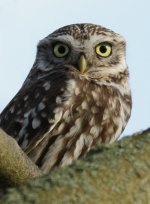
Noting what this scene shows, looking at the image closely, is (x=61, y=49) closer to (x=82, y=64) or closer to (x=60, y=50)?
(x=60, y=50)

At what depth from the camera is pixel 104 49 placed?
7.18 metres

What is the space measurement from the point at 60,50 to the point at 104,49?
498 millimetres

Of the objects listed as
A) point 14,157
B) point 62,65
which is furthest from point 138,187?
point 62,65

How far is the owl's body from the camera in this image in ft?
19.1

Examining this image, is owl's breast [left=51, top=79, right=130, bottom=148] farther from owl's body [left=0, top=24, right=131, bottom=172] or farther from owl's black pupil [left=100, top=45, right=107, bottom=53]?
owl's black pupil [left=100, top=45, right=107, bottom=53]

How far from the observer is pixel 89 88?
643 centimetres

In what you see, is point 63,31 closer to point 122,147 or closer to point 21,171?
point 21,171

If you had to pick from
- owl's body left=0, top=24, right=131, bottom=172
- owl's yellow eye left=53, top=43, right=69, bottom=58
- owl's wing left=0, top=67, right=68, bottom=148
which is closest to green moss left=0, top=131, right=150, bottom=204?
owl's body left=0, top=24, right=131, bottom=172

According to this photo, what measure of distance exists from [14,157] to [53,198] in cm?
116

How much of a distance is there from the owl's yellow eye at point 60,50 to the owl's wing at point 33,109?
0.41 meters

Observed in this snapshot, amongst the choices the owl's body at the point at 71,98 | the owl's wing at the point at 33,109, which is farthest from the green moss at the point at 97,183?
the owl's wing at the point at 33,109

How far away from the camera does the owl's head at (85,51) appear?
22.3ft

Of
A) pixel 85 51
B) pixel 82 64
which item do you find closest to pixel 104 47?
pixel 85 51

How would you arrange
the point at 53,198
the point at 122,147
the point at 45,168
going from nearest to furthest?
the point at 53,198
the point at 122,147
the point at 45,168
